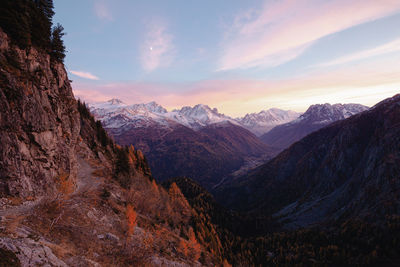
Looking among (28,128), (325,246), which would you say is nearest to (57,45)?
(28,128)

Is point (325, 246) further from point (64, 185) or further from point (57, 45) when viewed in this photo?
point (57, 45)

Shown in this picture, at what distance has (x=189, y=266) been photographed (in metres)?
32.1

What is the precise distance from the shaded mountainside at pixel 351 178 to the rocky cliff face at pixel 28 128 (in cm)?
13623

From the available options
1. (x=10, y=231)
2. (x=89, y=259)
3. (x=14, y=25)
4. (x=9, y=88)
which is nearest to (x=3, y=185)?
(x=10, y=231)

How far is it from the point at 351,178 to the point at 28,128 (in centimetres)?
17731

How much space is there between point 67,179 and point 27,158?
868cm

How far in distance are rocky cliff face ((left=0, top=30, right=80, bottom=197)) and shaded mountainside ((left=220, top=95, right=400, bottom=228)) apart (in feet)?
447

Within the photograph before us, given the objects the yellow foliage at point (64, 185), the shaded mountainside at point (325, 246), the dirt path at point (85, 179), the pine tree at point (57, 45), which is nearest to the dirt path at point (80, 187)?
the dirt path at point (85, 179)

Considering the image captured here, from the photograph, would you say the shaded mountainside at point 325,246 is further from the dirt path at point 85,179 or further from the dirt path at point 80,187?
the dirt path at point 80,187

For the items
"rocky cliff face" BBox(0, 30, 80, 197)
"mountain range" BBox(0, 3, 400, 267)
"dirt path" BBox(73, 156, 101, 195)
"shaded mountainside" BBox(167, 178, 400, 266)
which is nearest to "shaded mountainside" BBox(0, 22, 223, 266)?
A: "rocky cliff face" BBox(0, 30, 80, 197)

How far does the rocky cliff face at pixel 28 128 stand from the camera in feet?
72.8

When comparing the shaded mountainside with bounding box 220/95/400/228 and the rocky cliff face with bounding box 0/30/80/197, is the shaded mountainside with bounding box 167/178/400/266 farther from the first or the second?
the rocky cliff face with bounding box 0/30/80/197

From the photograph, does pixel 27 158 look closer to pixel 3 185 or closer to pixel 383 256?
pixel 3 185

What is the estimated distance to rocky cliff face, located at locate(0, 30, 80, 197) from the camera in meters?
22.2
